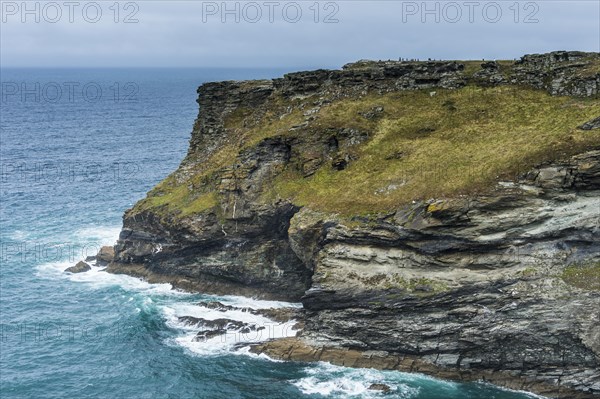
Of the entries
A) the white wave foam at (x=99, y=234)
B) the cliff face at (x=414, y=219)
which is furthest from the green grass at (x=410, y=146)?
the white wave foam at (x=99, y=234)

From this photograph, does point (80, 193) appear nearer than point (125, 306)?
No

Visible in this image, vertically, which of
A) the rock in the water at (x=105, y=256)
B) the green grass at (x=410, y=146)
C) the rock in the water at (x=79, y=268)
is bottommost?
the rock in the water at (x=79, y=268)

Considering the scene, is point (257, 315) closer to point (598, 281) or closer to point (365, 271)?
point (365, 271)

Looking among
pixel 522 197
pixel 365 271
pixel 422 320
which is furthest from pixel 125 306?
pixel 522 197

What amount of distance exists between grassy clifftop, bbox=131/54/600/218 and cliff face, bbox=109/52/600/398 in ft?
0.76

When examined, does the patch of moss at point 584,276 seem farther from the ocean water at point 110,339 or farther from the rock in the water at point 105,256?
the rock in the water at point 105,256

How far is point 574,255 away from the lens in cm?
5722

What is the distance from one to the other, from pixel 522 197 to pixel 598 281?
31.4 feet

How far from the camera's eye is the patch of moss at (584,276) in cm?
5553

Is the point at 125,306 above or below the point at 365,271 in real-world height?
below

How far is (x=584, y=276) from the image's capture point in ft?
185

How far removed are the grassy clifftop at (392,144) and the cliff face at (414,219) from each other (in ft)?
0.76

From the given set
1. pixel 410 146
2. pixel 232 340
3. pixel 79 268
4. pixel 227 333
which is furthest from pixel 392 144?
pixel 79 268

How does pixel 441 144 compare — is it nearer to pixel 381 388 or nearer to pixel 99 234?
pixel 381 388
